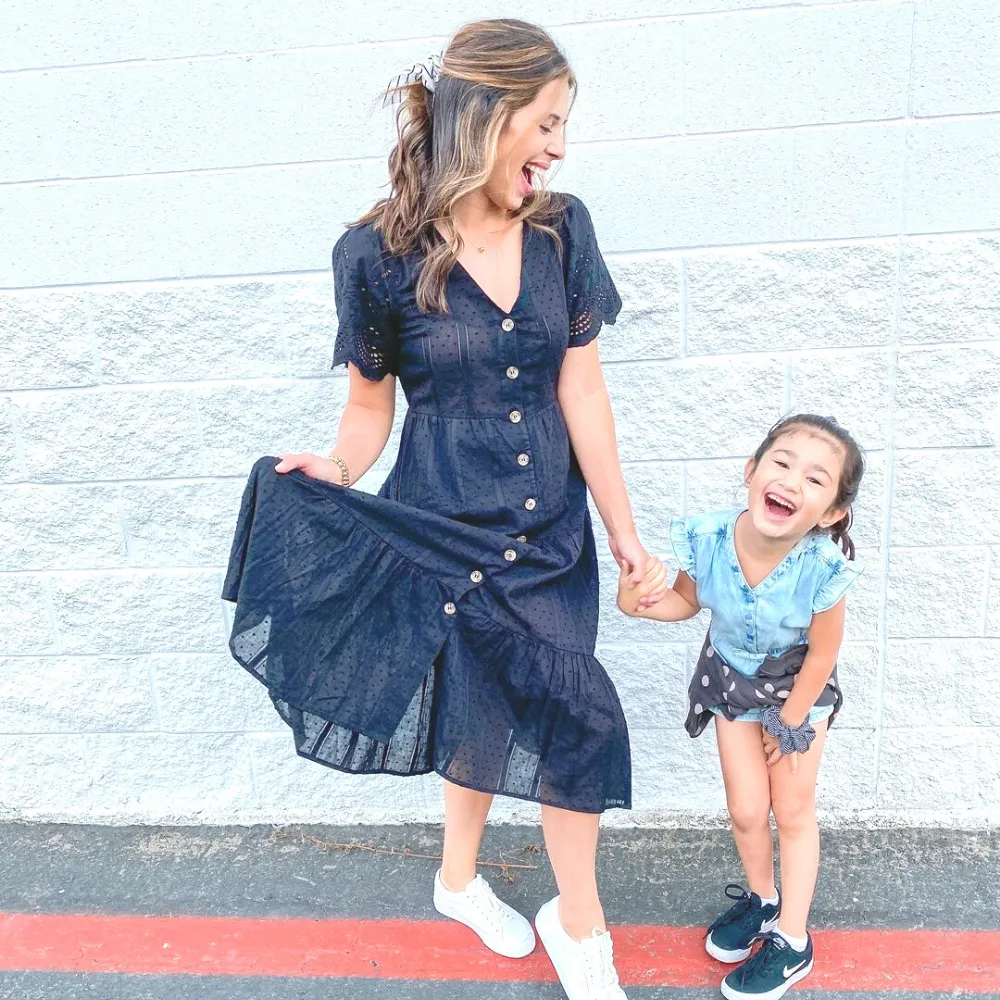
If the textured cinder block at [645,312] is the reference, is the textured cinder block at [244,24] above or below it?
above

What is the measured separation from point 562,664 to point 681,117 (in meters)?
1.33

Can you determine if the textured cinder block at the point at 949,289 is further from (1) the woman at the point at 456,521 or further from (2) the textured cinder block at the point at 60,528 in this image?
(2) the textured cinder block at the point at 60,528

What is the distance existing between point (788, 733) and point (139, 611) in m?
1.82

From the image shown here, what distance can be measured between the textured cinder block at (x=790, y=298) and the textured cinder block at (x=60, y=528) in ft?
5.42

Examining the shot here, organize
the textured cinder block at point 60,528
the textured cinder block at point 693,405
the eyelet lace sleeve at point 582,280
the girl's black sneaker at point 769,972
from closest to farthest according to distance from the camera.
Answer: the eyelet lace sleeve at point 582,280, the girl's black sneaker at point 769,972, the textured cinder block at point 693,405, the textured cinder block at point 60,528

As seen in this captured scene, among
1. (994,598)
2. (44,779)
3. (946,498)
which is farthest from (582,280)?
(44,779)

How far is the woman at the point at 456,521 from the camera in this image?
212 cm

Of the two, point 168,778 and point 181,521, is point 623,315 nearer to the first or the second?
point 181,521

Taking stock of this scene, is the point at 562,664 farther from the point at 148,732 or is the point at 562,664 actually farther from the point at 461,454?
the point at 148,732

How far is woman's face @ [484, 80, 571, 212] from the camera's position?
6.69 feet

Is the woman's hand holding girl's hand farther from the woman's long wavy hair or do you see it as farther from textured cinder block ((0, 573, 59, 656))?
textured cinder block ((0, 573, 59, 656))

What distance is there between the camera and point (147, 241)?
107 inches

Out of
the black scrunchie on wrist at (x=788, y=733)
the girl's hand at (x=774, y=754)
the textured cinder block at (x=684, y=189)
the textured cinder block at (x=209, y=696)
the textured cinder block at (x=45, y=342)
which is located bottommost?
the textured cinder block at (x=209, y=696)

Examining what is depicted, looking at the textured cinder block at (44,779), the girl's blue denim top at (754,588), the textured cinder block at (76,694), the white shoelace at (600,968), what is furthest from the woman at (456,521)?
the textured cinder block at (44,779)
